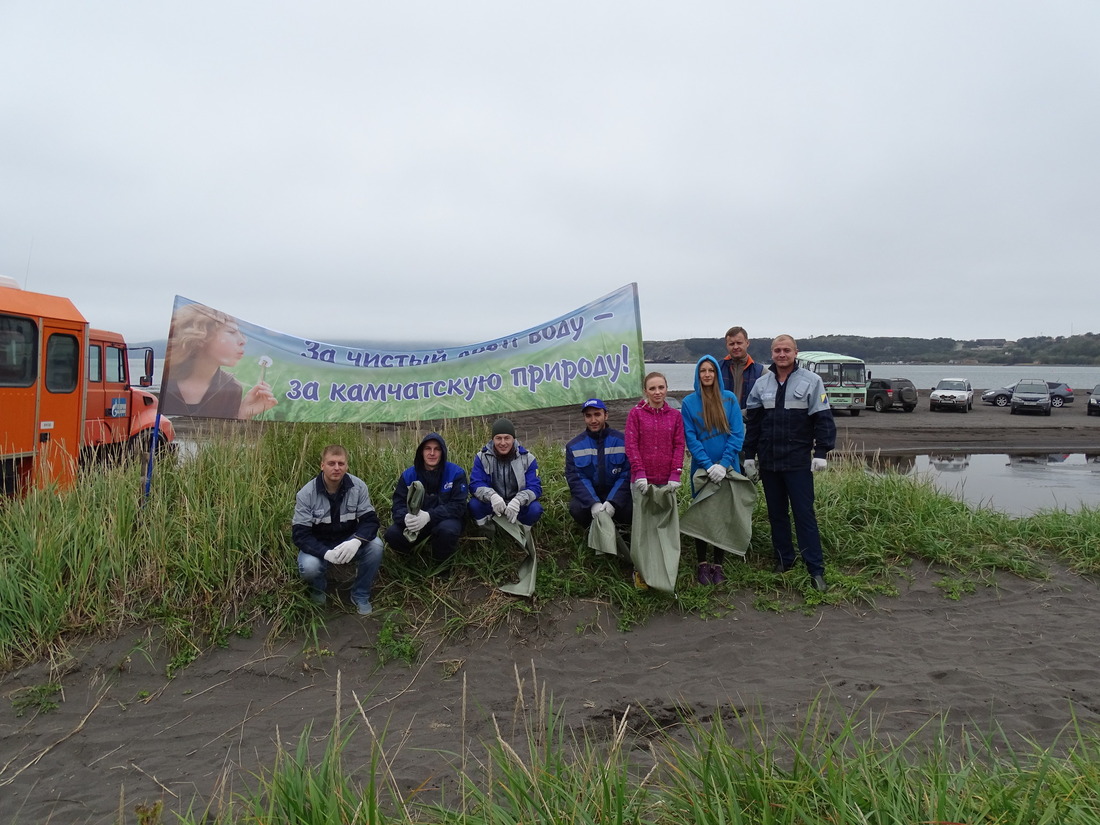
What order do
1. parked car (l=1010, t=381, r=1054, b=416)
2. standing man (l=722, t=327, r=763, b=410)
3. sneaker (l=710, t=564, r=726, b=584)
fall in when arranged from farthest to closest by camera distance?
parked car (l=1010, t=381, r=1054, b=416)
standing man (l=722, t=327, r=763, b=410)
sneaker (l=710, t=564, r=726, b=584)

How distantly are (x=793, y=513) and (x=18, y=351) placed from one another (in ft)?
25.2

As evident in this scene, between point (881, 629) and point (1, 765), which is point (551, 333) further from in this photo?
point (1, 765)

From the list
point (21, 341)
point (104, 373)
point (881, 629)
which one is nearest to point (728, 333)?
point (881, 629)

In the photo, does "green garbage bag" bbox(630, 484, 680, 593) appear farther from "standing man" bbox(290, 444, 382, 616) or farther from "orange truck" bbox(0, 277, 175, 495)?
"orange truck" bbox(0, 277, 175, 495)

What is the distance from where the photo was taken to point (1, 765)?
3.74 metres

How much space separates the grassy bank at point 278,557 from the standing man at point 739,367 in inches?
48.7

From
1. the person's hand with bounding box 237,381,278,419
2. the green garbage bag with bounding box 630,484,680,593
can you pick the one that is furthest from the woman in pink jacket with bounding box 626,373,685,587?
the person's hand with bounding box 237,381,278,419

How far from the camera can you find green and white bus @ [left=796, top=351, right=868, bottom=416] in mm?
27562

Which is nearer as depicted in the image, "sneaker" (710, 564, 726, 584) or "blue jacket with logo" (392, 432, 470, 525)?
"blue jacket with logo" (392, 432, 470, 525)

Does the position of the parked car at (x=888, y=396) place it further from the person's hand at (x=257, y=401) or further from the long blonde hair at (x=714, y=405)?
the person's hand at (x=257, y=401)

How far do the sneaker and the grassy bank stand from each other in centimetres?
7

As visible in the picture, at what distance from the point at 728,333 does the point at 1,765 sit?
5.58 metres

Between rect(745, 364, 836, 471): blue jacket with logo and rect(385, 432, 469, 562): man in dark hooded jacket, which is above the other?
rect(745, 364, 836, 471): blue jacket with logo

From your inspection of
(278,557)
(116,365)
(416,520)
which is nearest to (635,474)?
(416,520)
